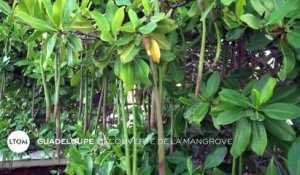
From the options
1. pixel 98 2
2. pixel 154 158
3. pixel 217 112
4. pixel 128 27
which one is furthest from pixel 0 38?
pixel 217 112

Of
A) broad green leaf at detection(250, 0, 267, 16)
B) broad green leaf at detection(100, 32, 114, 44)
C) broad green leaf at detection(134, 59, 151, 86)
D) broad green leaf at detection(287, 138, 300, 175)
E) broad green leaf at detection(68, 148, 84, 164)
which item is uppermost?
broad green leaf at detection(250, 0, 267, 16)

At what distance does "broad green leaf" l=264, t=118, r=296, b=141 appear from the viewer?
2.31 ft

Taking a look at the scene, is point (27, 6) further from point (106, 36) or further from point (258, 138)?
point (258, 138)

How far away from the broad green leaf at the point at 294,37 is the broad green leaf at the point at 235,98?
0.39ft

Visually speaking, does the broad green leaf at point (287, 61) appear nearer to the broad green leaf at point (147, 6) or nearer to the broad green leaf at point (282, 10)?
the broad green leaf at point (282, 10)

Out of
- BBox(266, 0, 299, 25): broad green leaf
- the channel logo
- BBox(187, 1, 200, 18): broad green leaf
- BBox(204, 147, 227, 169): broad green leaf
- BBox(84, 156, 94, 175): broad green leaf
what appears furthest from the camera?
the channel logo

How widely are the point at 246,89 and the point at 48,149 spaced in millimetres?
1328

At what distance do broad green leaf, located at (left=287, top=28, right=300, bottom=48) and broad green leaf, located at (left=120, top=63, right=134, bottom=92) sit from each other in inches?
10.5

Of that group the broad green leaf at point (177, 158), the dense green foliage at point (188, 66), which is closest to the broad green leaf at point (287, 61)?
the dense green foliage at point (188, 66)

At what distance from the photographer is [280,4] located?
0.65 metres

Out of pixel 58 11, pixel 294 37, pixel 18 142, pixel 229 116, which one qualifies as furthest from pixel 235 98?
pixel 18 142

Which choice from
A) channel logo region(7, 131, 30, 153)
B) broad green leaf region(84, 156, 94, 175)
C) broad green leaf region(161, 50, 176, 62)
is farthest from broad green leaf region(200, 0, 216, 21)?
channel logo region(7, 131, 30, 153)

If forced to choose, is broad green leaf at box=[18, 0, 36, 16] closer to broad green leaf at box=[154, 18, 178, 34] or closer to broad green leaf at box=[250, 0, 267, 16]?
broad green leaf at box=[154, 18, 178, 34]

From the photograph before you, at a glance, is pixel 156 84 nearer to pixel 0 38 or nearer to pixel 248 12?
pixel 248 12
